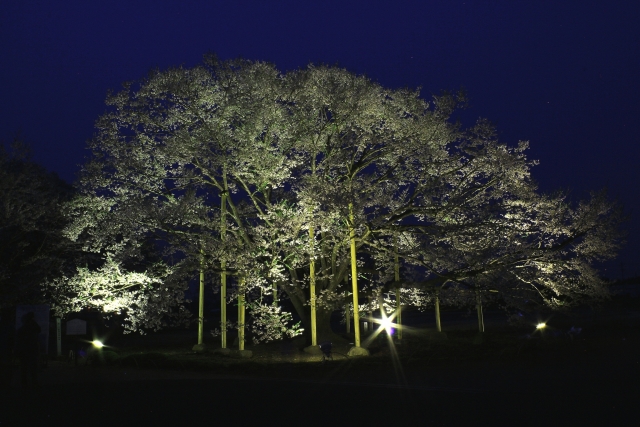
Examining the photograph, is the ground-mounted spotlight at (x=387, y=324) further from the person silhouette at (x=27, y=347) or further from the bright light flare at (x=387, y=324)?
the person silhouette at (x=27, y=347)

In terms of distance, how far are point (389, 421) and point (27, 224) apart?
73.3ft

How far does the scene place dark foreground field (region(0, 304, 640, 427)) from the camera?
8016 millimetres

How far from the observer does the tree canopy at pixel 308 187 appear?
20.5 m

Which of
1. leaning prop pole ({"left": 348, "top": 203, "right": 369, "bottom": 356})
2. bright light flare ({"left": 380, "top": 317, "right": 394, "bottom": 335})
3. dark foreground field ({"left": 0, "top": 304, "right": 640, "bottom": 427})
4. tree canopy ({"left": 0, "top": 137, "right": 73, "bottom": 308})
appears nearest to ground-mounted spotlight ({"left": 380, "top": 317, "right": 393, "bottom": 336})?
bright light flare ({"left": 380, "top": 317, "right": 394, "bottom": 335})

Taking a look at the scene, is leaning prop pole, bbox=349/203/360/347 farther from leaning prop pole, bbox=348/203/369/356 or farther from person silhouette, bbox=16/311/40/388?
person silhouette, bbox=16/311/40/388

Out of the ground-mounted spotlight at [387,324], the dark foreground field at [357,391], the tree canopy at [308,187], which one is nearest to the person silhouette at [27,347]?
the dark foreground field at [357,391]

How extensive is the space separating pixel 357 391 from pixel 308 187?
32.5 ft

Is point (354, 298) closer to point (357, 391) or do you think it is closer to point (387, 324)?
point (387, 324)

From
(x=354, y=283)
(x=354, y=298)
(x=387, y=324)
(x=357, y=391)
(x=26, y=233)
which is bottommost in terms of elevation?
(x=357, y=391)

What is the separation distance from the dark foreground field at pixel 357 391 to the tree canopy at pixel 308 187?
3.82m

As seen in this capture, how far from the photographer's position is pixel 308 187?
19484 mm

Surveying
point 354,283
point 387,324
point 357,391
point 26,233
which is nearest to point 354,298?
point 354,283

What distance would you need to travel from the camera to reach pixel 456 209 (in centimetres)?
2039

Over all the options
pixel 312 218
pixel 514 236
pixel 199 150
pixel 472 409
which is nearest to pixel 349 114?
pixel 312 218
